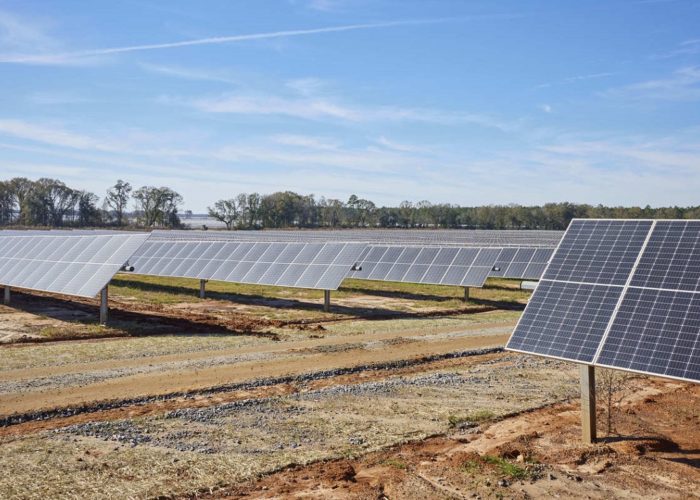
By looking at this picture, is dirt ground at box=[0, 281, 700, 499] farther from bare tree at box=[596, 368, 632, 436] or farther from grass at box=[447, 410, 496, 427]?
bare tree at box=[596, 368, 632, 436]

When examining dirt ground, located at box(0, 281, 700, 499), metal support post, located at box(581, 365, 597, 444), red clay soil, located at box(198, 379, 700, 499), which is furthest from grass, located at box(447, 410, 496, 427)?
metal support post, located at box(581, 365, 597, 444)

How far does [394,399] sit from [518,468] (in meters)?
5.29

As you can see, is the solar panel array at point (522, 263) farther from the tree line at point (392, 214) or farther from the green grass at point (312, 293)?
the tree line at point (392, 214)

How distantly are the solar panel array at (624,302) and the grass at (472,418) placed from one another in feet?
8.39

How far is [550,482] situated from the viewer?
1081cm

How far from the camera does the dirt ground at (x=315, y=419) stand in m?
10.8

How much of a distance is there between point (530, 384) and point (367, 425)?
20.4 feet

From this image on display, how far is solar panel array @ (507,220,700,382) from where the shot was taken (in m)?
11.3

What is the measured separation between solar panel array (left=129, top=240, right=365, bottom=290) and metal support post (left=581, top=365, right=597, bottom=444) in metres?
20.0

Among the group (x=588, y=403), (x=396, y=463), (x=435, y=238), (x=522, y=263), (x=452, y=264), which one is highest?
(x=435, y=238)

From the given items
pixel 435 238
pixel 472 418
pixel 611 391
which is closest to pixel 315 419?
pixel 472 418

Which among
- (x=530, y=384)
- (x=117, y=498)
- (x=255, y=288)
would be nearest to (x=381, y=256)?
(x=255, y=288)

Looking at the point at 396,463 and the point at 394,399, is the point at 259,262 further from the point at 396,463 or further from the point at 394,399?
the point at 396,463

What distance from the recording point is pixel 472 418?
14.6 meters
